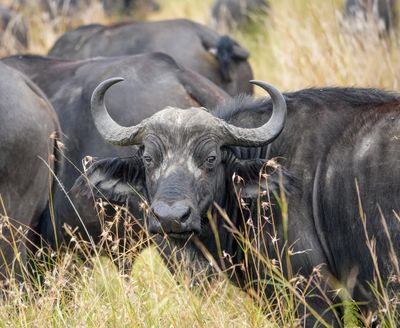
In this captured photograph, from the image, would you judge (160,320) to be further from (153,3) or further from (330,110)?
(153,3)

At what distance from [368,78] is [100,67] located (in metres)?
3.08

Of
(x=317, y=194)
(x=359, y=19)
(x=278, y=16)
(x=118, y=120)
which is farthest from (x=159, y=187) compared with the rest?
(x=278, y=16)

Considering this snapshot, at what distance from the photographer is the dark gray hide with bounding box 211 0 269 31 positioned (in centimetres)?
1535

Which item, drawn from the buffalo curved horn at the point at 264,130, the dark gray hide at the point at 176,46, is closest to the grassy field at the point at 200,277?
the buffalo curved horn at the point at 264,130

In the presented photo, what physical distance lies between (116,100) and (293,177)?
2010 millimetres

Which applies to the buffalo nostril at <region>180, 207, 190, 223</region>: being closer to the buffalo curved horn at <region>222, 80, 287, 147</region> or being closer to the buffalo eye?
the buffalo eye

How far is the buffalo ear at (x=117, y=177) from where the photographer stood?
5805 millimetres

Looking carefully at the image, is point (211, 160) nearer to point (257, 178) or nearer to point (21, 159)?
point (257, 178)

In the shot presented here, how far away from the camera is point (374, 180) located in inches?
207

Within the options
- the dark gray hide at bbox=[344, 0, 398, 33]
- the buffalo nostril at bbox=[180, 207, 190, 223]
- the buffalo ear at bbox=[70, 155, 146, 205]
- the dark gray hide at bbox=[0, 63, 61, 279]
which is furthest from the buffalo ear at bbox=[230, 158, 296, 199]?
the dark gray hide at bbox=[344, 0, 398, 33]

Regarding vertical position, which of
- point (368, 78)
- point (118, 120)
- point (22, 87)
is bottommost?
point (368, 78)

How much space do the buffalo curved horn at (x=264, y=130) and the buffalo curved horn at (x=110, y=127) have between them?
503 millimetres

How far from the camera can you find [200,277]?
19.3ft

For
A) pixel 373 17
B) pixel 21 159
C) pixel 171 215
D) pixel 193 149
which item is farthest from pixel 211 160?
pixel 373 17
